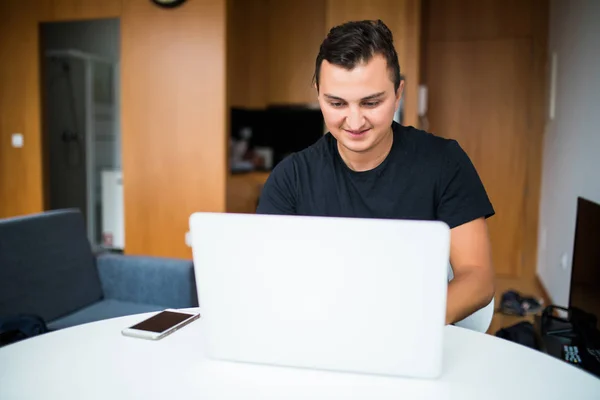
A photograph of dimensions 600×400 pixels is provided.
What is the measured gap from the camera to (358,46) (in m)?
1.24

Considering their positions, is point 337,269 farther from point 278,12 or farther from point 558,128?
point 278,12

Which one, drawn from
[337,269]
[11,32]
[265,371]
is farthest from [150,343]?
[11,32]

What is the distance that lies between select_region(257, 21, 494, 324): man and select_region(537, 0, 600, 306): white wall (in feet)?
4.43

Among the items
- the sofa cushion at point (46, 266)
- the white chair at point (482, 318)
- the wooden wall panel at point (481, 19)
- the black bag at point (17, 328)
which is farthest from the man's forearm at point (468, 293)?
the wooden wall panel at point (481, 19)

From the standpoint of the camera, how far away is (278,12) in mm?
4652

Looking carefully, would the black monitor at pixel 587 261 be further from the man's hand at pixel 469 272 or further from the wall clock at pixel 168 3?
the wall clock at pixel 168 3

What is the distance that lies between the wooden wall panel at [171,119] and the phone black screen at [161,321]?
8.68ft

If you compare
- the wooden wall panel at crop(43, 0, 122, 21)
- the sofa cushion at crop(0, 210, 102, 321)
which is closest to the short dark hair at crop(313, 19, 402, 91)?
the sofa cushion at crop(0, 210, 102, 321)

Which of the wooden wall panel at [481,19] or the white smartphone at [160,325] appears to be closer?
the white smartphone at [160,325]

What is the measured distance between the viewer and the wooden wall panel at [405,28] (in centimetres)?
382

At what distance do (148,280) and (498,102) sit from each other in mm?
3399

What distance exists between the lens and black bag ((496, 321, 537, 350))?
2283 mm

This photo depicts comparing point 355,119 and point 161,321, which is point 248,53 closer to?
point 355,119

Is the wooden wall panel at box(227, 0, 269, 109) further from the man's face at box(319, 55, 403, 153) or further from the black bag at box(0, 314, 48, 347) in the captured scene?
the man's face at box(319, 55, 403, 153)
